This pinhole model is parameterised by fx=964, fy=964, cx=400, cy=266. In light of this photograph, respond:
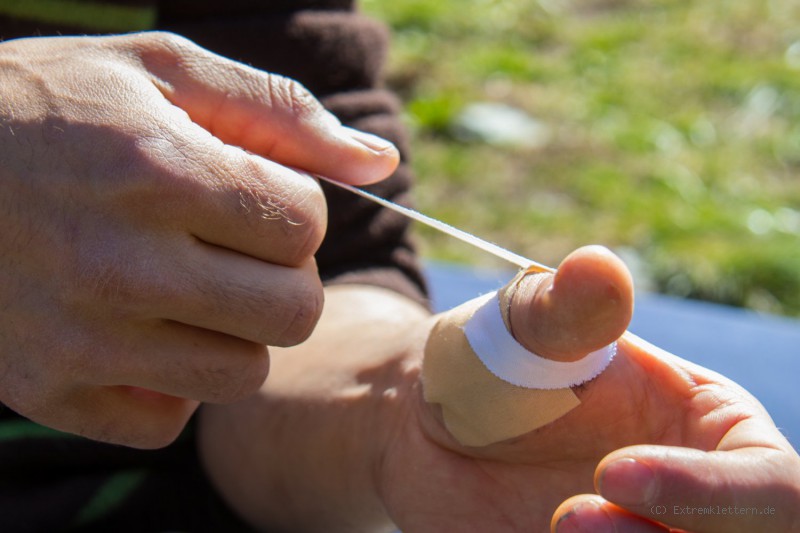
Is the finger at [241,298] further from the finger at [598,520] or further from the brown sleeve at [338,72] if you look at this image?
the brown sleeve at [338,72]

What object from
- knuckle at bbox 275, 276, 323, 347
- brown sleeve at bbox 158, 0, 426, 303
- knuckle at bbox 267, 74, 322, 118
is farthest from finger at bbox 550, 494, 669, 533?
brown sleeve at bbox 158, 0, 426, 303

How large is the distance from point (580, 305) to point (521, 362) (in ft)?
0.27

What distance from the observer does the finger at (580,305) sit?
571 mm

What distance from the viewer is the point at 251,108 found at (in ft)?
2.22

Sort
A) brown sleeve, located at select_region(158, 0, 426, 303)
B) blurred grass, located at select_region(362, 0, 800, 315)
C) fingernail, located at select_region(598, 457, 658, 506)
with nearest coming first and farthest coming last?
fingernail, located at select_region(598, 457, 658, 506) < brown sleeve, located at select_region(158, 0, 426, 303) < blurred grass, located at select_region(362, 0, 800, 315)

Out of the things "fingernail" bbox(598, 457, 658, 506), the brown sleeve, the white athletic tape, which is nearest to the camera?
"fingernail" bbox(598, 457, 658, 506)

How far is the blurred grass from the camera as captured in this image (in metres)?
2.20

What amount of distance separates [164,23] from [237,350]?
1.48 feet

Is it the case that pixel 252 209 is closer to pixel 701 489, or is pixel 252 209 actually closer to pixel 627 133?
pixel 701 489

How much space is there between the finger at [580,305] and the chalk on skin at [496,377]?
1.0 inches

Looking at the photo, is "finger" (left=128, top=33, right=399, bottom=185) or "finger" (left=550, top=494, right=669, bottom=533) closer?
"finger" (left=550, top=494, right=669, bottom=533)

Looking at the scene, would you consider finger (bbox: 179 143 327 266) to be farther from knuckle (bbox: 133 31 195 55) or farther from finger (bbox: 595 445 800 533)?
finger (bbox: 595 445 800 533)

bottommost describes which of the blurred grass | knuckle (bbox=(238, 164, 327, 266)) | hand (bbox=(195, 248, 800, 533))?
the blurred grass

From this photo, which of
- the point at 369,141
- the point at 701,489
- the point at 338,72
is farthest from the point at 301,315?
the point at 338,72
